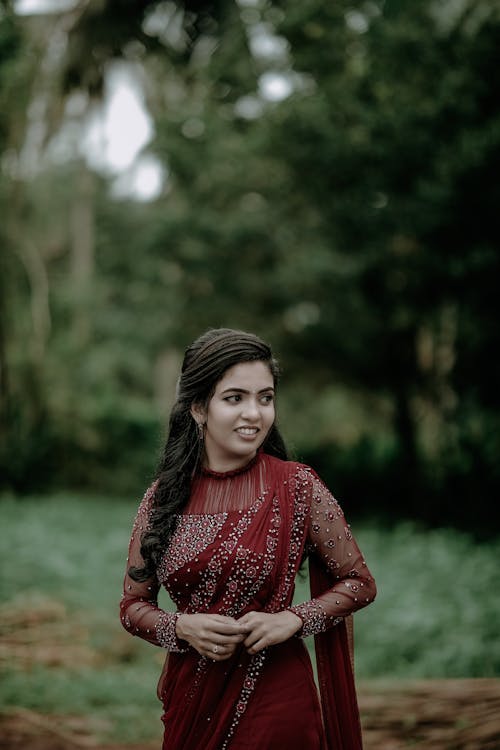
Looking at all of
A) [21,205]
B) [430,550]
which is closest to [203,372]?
[430,550]

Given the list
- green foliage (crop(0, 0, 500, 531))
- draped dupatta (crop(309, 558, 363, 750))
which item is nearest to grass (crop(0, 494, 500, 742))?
green foliage (crop(0, 0, 500, 531))

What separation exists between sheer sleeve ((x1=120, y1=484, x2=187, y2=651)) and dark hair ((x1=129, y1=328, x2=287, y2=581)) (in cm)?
3

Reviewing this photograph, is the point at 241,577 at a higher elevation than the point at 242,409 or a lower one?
lower

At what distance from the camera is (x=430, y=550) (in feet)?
28.2

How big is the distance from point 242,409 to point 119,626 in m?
5.09

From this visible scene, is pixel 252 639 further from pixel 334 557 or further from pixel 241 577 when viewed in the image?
pixel 334 557

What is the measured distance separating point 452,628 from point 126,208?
19.7m

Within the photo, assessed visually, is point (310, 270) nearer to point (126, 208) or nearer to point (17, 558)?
point (17, 558)

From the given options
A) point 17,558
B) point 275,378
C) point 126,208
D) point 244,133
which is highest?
point 126,208

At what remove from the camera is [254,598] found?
1883 millimetres

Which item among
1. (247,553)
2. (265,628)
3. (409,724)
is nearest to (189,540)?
(247,553)

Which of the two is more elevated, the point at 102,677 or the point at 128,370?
the point at 128,370

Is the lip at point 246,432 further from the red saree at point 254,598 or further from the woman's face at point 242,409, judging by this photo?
the red saree at point 254,598

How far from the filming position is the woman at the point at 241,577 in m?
1.87
